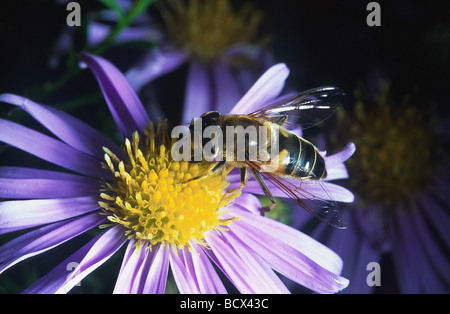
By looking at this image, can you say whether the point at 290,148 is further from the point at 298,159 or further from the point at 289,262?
the point at 289,262

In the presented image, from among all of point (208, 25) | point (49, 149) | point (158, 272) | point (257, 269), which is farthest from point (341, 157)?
point (208, 25)

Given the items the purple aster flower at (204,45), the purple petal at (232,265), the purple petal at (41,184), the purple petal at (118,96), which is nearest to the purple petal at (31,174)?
the purple petal at (41,184)

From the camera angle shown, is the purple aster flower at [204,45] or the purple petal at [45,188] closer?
the purple petal at [45,188]

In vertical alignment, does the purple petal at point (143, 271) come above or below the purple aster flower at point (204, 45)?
below

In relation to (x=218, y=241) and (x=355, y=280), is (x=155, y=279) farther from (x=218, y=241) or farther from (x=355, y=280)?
(x=355, y=280)

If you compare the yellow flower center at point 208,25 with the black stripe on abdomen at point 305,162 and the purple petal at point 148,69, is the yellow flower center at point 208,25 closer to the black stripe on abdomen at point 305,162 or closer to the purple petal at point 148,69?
the purple petal at point 148,69

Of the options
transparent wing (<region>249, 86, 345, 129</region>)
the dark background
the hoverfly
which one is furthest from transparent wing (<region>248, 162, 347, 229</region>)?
the dark background

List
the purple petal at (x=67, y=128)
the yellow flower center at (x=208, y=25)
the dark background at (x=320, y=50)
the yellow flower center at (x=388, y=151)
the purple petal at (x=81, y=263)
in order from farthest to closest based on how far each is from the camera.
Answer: the yellow flower center at (x=208, y=25)
the yellow flower center at (x=388, y=151)
the dark background at (x=320, y=50)
the purple petal at (x=67, y=128)
the purple petal at (x=81, y=263)
